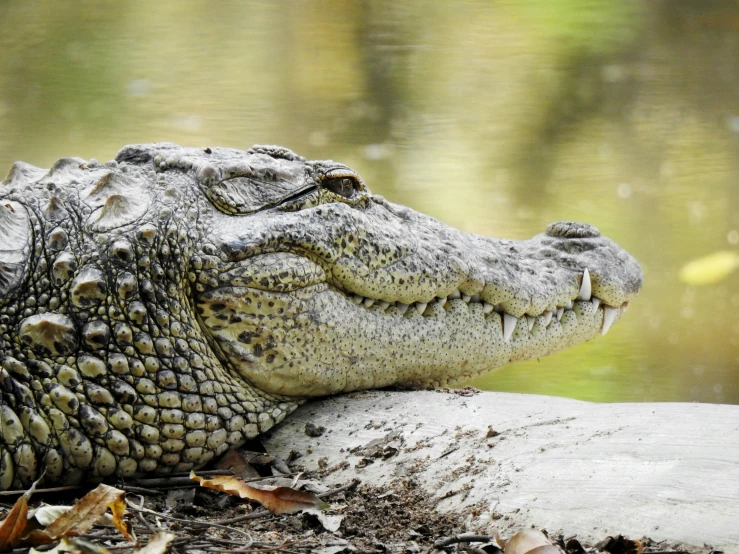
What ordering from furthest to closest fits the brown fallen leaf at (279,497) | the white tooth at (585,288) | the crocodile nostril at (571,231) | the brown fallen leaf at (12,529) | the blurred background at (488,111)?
the blurred background at (488,111) < the crocodile nostril at (571,231) < the white tooth at (585,288) < the brown fallen leaf at (279,497) < the brown fallen leaf at (12,529)

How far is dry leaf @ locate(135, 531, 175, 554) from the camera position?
4.66 feet

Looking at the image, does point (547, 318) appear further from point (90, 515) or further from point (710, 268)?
point (710, 268)

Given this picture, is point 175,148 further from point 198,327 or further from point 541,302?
point 541,302

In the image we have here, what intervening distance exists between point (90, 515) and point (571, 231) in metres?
1.91

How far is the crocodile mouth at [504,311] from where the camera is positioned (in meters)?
2.48

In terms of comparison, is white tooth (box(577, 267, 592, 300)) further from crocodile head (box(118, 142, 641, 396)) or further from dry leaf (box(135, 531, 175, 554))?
dry leaf (box(135, 531, 175, 554))

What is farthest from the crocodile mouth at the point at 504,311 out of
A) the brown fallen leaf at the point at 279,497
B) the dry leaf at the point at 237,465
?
the brown fallen leaf at the point at 279,497

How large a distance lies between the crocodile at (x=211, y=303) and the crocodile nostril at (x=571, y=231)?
21 centimetres

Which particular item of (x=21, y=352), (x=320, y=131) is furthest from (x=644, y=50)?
(x=21, y=352)

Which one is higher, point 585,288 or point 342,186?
point 342,186

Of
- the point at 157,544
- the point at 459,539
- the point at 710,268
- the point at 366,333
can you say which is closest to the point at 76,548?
the point at 157,544

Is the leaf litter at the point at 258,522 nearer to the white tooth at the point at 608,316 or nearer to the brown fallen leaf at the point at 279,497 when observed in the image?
the brown fallen leaf at the point at 279,497

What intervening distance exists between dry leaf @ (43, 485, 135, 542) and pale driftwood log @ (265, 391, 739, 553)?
67cm

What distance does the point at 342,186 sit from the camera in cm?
251
